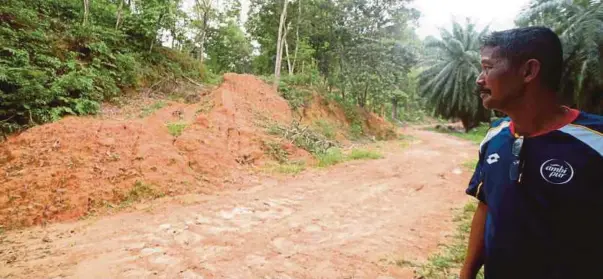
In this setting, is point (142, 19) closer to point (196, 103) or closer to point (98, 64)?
point (98, 64)

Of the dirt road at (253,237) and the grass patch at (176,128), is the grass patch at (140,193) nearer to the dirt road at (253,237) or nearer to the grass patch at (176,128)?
the dirt road at (253,237)

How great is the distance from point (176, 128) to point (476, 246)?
7701 mm

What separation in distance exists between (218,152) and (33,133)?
11.7 feet

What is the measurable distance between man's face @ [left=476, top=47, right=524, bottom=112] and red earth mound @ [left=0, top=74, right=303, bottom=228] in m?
5.86

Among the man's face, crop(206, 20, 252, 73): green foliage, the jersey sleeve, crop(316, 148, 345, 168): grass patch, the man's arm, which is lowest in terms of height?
crop(316, 148, 345, 168): grass patch

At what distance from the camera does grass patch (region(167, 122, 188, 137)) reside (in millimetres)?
7885

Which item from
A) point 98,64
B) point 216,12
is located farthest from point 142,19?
point 216,12

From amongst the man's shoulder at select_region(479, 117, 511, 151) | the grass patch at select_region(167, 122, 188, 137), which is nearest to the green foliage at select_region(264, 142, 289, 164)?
the grass patch at select_region(167, 122, 188, 137)

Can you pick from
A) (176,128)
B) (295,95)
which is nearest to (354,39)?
(295,95)

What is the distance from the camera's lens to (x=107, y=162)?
6066 millimetres

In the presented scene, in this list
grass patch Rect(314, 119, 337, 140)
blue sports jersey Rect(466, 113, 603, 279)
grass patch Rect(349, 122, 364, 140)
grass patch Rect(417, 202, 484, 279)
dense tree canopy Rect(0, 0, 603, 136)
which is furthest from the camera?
grass patch Rect(349, 122, 364, 140)

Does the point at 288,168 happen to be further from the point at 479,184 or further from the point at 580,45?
the point at 580,45

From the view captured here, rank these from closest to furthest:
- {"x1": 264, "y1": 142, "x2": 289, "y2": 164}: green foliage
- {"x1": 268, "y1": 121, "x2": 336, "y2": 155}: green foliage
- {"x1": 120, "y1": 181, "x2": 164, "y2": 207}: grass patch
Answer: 1. {"x1": 120, "y1": 181, "x2": 164, "y2": 207}: grass patch
2. {"x1": 264, "y1": 142, "x2": 289, "y2": 164}: green foliage
3. {"x1": 268, "y1": 121, "x2": 336, "y2": 155}: green foliage

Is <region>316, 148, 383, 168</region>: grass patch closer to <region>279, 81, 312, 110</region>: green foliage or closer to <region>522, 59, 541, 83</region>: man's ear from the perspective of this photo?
<region>279, 81, 312, 110</region>: green foliage
